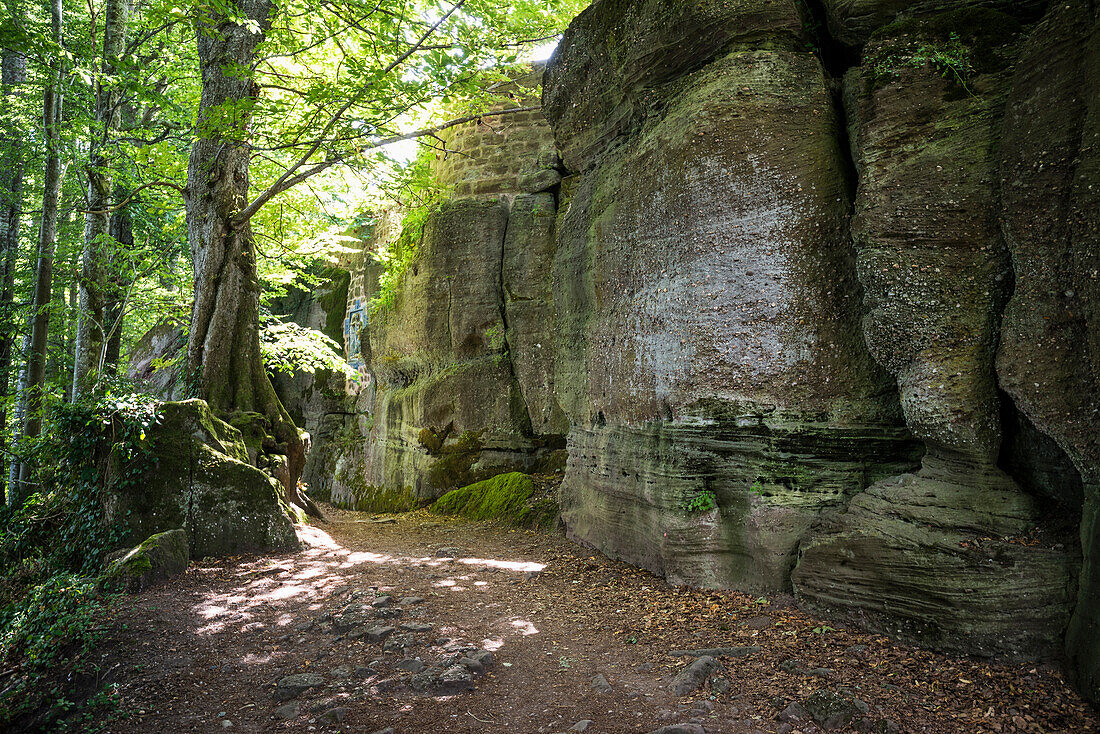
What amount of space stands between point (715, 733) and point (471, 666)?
1555 millimetres

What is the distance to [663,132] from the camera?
225 inches

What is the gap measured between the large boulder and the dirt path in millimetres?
656

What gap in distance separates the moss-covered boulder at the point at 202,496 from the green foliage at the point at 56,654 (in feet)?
4.20

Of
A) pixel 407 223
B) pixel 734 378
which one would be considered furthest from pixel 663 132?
pixel 407 223

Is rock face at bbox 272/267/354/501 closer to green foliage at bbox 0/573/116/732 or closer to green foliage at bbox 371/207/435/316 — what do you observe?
green foliage at bbox 371/207/435/316

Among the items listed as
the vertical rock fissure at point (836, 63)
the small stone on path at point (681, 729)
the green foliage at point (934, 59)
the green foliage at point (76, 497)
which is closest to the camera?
the small stone on path at point (681, 729)

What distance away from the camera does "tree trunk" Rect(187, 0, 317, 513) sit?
801 cm

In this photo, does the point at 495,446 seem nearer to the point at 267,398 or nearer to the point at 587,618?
the point at 267,398

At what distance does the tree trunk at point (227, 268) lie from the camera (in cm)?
801

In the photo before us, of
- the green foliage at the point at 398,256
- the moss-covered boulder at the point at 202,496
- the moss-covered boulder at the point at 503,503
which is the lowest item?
the moss-covered boulder at the point at 503,503

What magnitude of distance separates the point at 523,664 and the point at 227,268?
708 cm

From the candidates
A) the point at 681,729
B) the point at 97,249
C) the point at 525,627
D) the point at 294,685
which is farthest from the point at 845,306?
the point at 97,249

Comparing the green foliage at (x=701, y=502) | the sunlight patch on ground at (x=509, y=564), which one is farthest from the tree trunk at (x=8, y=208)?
the green foliage at (x=701, y=502)

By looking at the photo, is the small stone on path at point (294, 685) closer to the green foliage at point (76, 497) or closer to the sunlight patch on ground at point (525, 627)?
the sunlight patch on ground at point (525, 627)
